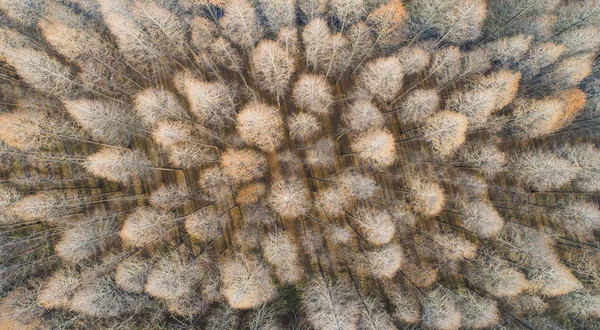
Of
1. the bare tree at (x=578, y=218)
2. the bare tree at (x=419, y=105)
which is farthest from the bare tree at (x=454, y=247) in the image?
the bare tree at (x=419, y=105)

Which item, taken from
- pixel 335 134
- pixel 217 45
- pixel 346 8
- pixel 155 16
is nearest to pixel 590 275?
pixel 335 134

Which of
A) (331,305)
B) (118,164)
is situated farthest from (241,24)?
(331,305)

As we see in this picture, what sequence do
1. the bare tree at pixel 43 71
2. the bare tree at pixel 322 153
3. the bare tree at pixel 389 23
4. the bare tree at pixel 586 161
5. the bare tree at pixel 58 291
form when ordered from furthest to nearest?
the bare tree at pixel 322 153 < the bare tree at pixel 586 161 < the bare tree at pixel 389 23 < the bare tree at pixel 43 71 < the bare tree at pixel 58 291

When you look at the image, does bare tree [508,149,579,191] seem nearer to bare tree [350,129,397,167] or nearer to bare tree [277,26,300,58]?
bare tree [350,129,397,167]

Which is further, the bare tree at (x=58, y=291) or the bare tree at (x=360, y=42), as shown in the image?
the bare tree at (x=360, y=42)

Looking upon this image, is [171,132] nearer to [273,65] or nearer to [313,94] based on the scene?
[273,65]

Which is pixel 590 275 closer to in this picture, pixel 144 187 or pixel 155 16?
pixel 144 187

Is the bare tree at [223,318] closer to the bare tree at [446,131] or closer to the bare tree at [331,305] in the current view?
the bare tree at [331,305]
